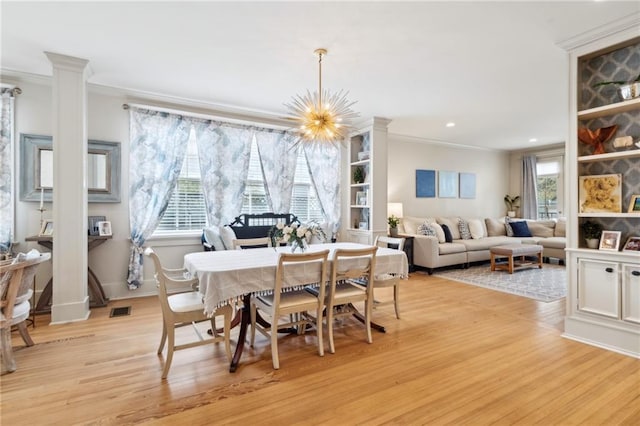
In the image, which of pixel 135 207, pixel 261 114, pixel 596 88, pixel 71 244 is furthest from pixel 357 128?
pixel 71 244

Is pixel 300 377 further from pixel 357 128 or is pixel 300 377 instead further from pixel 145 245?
pixel 357 128

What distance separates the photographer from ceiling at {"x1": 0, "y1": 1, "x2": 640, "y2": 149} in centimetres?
248

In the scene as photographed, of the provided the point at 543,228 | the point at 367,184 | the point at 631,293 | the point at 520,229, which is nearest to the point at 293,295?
the point at 631,293

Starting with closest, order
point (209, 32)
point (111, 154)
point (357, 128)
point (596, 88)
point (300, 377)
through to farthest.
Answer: point (300, 377)
point (209, 32)
point (596, 88)
point (111, 154)
point (357, 128)

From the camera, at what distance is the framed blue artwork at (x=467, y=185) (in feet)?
25.8

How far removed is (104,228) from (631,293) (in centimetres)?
545

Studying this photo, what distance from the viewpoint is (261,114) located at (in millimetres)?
5109

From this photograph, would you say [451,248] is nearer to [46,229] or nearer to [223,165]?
[223,165]

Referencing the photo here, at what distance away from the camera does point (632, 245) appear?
2.68 metres

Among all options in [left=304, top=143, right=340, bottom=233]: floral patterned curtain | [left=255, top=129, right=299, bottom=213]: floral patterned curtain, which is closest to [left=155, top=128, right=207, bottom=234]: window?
[left=255, top=129, right=299, bottom=213]: floral patterned curtain

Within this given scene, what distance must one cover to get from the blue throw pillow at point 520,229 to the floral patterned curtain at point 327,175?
4.29 m

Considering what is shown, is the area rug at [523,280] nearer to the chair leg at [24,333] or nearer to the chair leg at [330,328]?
the chair leg at [330,328]

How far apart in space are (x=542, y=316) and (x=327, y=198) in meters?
3.57

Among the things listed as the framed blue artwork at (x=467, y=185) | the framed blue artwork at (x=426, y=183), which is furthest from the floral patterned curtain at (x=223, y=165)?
the framed blue artwork at (x=467, y=185)
